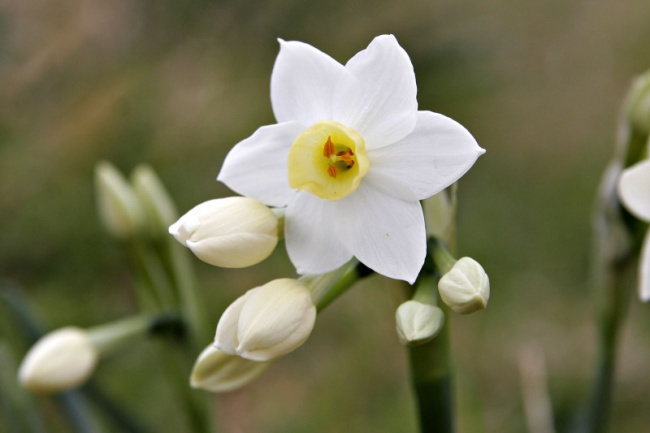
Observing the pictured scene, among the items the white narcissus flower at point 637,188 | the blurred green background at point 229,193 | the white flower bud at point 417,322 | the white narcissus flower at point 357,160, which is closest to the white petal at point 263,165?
the white narcissus flower at point 357,160

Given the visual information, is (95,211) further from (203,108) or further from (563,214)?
(563,214)

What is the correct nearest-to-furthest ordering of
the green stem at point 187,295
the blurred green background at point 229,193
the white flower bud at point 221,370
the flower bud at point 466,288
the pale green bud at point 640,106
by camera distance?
1. the flower bud at point 466,288
2. the white flower bud at point 221,370
3. the pale green bud at point 640,106
4. the green stem at point 187,295
5. the blurred green background at point 229,193

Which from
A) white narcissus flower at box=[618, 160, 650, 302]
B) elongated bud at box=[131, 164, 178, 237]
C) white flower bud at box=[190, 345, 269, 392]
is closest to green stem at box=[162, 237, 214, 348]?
elongated bud at box=[131, 164, 178, 237]

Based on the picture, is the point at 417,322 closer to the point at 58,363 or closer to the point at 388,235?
the point at 388,235

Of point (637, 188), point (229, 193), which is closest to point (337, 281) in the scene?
point (637, 188)

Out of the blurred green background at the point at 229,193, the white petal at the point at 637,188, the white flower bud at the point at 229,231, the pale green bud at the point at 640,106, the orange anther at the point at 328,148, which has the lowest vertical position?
the blurred green background at the point at 229,193

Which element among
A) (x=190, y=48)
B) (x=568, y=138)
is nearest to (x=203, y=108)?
(x=190, y=48)

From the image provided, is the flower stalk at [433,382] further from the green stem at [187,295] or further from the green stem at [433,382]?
the green stem at [187,295]
